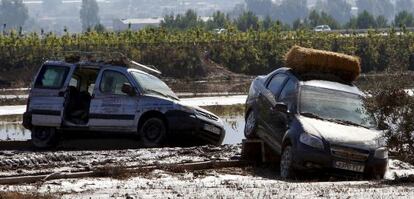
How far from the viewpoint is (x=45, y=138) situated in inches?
824

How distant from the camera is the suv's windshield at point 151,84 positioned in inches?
803

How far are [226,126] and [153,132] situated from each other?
6363mm

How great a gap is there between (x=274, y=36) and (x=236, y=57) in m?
3.02

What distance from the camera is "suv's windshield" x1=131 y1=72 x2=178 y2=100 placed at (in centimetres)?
2041

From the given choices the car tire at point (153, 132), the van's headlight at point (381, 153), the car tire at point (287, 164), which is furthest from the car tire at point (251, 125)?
the van's headlight at point (381, 153)

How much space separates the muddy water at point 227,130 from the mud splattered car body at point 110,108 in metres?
1.62

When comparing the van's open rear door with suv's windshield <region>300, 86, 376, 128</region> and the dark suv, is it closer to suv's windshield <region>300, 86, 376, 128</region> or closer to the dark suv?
the dark suv

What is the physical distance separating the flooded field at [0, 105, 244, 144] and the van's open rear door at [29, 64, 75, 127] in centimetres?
117

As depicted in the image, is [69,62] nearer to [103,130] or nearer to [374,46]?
[103,130]

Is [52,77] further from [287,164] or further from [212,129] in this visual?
[287,164]

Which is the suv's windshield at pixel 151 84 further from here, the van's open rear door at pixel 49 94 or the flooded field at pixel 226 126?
the flooded field at pixel 226 126

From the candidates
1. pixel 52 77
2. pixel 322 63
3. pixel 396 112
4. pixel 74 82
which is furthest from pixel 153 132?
pixel 396 112

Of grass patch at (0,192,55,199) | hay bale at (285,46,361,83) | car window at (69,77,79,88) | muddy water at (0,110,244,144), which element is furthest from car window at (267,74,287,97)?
grass patch at (0,192,55,199)

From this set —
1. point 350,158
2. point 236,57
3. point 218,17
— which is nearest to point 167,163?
point 350,158
